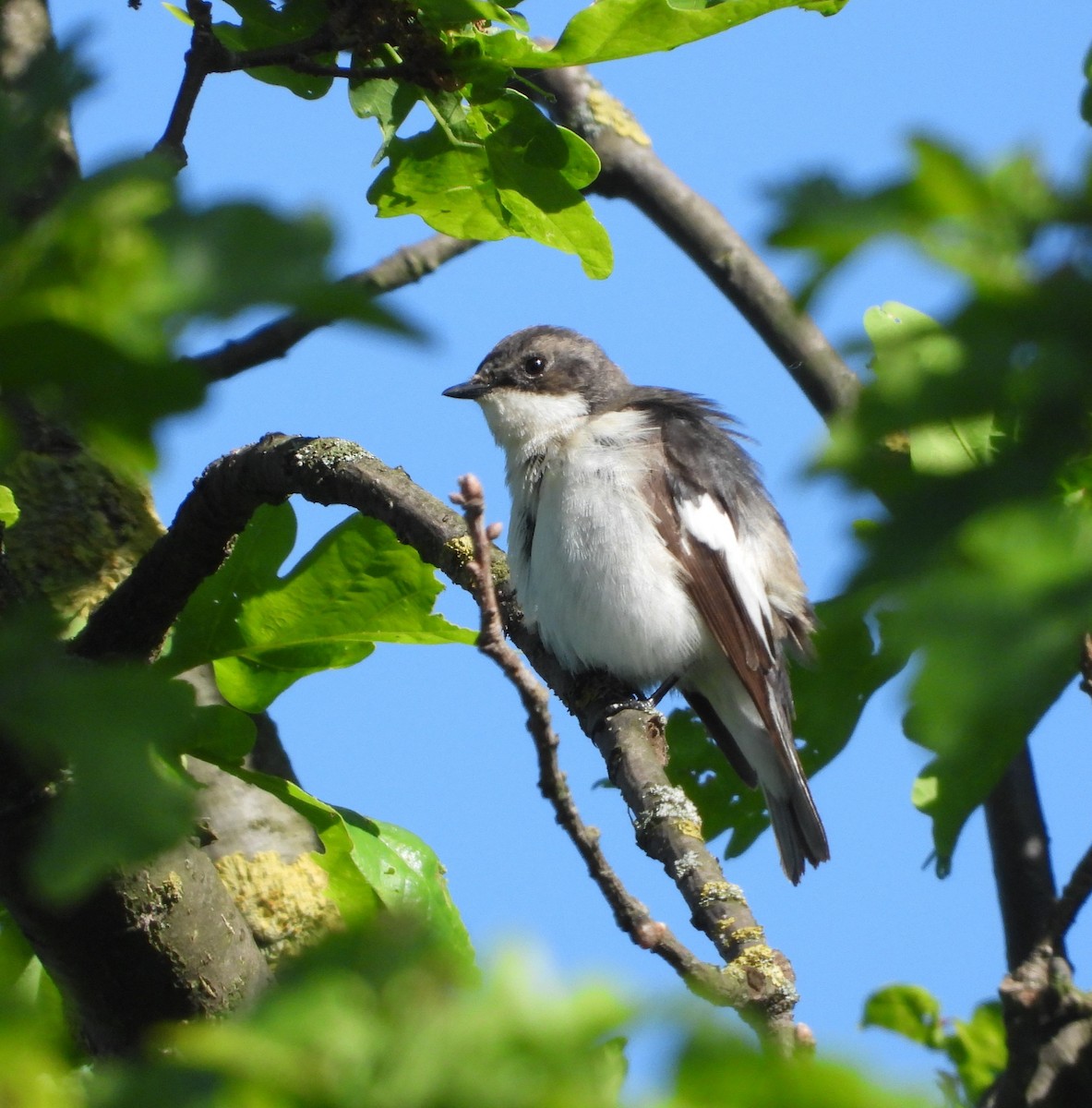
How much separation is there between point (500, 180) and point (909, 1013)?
9.95 feet

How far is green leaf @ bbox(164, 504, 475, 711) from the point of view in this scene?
154 inches

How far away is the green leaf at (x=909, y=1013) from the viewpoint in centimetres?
445

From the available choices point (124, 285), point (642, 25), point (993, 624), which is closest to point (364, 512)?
point (642, 25)

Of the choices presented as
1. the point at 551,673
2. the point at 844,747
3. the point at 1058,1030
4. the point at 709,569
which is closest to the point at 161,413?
the point at 1058,1030

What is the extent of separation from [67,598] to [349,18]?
225 cm

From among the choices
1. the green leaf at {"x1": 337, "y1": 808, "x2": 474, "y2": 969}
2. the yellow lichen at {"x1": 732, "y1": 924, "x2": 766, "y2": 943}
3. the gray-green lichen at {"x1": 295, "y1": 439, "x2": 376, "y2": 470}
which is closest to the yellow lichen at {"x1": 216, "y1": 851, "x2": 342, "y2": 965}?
the green leaf at {"x1": 337, "y1": 808, "x2": 474, "y2": 969}

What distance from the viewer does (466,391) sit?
675cm

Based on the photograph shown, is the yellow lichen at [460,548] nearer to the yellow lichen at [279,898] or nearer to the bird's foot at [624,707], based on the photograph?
the bird's foot at [624,707]

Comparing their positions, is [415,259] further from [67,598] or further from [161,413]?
[161,413]

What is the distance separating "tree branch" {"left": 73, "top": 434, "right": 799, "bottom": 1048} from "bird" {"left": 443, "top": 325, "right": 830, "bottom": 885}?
0.70 metres

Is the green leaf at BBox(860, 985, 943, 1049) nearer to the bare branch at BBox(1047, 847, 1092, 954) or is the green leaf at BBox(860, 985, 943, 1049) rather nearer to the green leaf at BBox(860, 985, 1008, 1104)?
the green leaf at BBox(860, 985, 1008, 1104)

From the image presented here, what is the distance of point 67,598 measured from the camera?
181 inches

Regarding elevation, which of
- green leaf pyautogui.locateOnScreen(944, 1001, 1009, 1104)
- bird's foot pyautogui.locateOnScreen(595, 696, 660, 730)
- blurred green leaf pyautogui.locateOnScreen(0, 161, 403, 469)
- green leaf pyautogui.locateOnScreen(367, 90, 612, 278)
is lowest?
green leaf pyautogui.locateOnScreen(944, 1001, 1009, 1104)

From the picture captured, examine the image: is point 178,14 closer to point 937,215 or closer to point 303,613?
point 303,613
